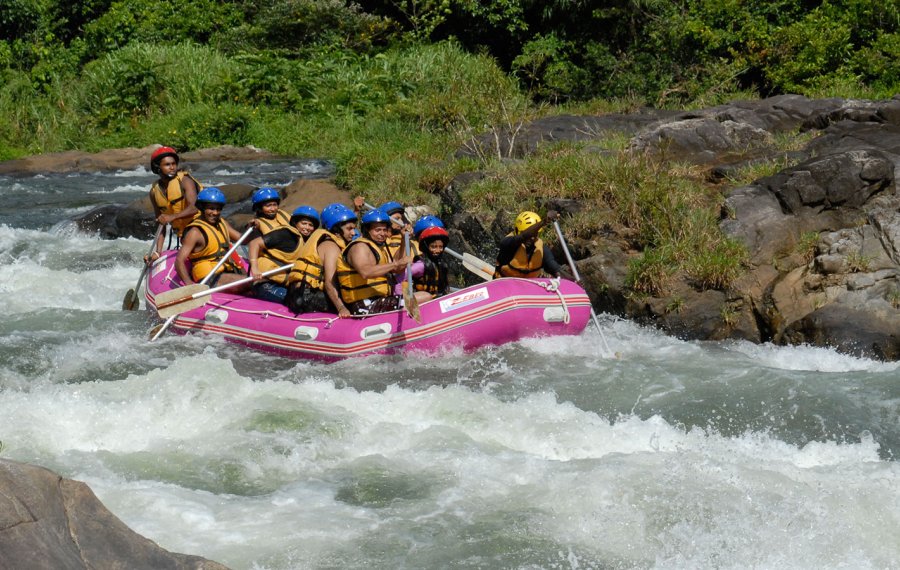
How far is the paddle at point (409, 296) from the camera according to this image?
7.79 metres

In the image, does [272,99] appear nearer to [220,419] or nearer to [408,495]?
[220,419]

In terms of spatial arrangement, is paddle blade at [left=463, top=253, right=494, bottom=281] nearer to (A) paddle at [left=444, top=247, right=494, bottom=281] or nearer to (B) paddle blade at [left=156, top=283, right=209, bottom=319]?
(A) paddle at [left=444, top=247, right=494, bottom=281]

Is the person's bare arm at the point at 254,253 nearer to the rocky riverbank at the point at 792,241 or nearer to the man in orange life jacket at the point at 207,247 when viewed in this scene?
the man in orange life jacket at the point at 207,247

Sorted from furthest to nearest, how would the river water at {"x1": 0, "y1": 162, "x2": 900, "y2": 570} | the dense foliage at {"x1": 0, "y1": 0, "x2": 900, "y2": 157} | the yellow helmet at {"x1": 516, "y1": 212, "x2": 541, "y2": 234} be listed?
1. the dense foliage at {"x1": 0, "y1": 0, "x2": 900, "y2": 157}
2. the yellow helmet at {"x1": 516, "y1": 212, "x2": 541, "y2": 234}
3. the river water at {"x1": 0, "y1": 162, "x2": 900, "y2": 570}

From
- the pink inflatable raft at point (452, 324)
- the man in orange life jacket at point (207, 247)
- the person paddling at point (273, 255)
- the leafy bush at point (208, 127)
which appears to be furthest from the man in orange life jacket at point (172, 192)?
the leafy bush at point (208, 127)

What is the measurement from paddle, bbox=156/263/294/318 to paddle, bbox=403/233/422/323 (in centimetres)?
122

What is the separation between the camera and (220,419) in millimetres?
6398

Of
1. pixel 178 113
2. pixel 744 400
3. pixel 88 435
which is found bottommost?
pixel 178 113

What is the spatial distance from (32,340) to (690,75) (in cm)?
1203

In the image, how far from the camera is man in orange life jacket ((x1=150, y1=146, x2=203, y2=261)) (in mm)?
9906

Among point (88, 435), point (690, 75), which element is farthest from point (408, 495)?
point (690, 75)

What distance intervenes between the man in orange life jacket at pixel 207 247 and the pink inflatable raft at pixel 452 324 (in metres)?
1.05

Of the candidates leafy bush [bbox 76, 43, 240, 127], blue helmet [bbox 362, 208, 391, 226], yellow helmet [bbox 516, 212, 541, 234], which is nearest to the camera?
blue helmet [bbox 362, 208, 391, 226]

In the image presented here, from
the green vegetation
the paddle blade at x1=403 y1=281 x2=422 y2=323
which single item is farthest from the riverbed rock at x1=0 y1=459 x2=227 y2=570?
the green vegetation
